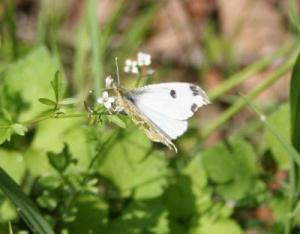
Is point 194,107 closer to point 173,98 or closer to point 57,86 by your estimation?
point 173,98

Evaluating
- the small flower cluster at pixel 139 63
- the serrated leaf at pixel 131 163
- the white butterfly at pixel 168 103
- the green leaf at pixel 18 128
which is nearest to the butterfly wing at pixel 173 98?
the white butterfly at pixel 168 103

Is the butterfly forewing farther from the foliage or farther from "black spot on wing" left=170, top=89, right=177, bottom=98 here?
the foliage

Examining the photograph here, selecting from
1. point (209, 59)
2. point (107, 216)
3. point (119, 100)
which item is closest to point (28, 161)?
point (107, 216)

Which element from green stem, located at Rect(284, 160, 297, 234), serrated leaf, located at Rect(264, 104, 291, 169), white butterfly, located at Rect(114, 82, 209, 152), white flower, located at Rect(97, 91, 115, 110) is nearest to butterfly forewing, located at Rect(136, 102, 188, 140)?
white butterfly, located at Rect(114, 82, 209, 152)

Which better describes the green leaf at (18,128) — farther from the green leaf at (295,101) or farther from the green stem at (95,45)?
the green leaf at (295,101)

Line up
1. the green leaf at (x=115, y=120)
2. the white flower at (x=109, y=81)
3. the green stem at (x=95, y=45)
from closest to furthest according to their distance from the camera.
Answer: the green leaf at (x=115, y=120)
the white flower at (x=109, y=81)
the green stem at (x=95, y=45)
